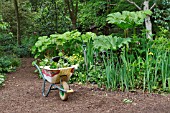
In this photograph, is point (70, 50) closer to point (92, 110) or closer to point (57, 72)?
point (57, 72)

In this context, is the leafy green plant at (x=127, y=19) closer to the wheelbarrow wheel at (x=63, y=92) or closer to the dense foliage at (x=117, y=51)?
the dense foliage at (x=117, y=51)

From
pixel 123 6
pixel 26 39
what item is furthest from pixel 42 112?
pixel 26 39

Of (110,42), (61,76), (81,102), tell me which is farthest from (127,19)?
(81,102)

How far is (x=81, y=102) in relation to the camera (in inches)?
155

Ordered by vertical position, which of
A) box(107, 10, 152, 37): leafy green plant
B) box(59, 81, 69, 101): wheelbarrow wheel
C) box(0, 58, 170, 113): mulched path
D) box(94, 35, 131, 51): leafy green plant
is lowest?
box(0, 58, 170, 113): mulched path

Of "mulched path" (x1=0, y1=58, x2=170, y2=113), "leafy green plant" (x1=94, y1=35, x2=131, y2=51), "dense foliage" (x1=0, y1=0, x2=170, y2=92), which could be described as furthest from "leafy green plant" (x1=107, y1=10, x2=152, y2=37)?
"mulched path" (x1=0, y1=58, x2=170, y2=113)

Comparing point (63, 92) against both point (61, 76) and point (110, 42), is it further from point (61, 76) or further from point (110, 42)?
point (110, 42)

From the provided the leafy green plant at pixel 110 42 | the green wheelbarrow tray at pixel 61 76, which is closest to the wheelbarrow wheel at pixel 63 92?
the green wheelbarrow tray at pixel 61 76

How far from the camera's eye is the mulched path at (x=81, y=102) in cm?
362

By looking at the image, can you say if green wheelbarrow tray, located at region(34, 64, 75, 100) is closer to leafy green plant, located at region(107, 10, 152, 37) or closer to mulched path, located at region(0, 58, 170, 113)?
mulched path, located at region(0, 58, 170, 113)

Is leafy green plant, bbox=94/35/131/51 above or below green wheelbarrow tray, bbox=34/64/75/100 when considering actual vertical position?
above

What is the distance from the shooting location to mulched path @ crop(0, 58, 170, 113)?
3.62 metres

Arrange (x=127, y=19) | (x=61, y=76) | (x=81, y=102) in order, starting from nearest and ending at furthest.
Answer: (x=81, y=102) → (x=61, y=76) → (x=127, y=19)

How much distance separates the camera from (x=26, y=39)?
10578mm
